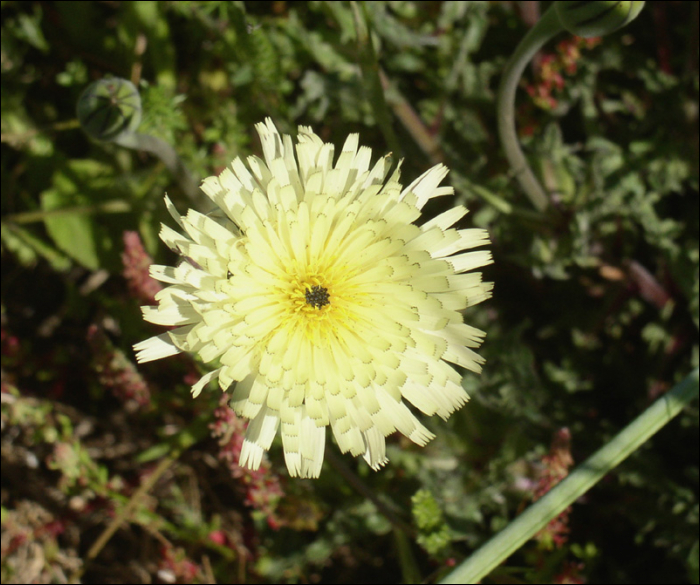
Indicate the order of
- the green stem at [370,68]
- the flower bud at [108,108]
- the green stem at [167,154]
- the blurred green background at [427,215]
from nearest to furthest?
the flower bud at [108,108] < the green stem at [167,154] < the green stem at [370,68] < the blurred green background at [427,215]

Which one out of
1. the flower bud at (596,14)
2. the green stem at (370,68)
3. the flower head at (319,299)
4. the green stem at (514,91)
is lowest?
the flower head at (319,299)

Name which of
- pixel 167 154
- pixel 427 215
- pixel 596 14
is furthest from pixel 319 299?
pixel 427 215

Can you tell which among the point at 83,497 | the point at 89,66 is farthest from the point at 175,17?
the point at 83,497

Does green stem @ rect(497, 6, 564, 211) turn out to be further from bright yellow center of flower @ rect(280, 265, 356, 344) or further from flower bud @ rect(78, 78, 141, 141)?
flower bud @ rect(78, 78, 141, 141)

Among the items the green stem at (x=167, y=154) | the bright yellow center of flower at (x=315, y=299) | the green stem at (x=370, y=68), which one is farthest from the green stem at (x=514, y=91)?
the green stem at (x=167, y=154)

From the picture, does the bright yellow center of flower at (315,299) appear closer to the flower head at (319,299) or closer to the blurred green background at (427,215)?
the flower head at (319,299)

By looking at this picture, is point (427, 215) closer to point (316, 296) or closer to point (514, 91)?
point (514, 91)
